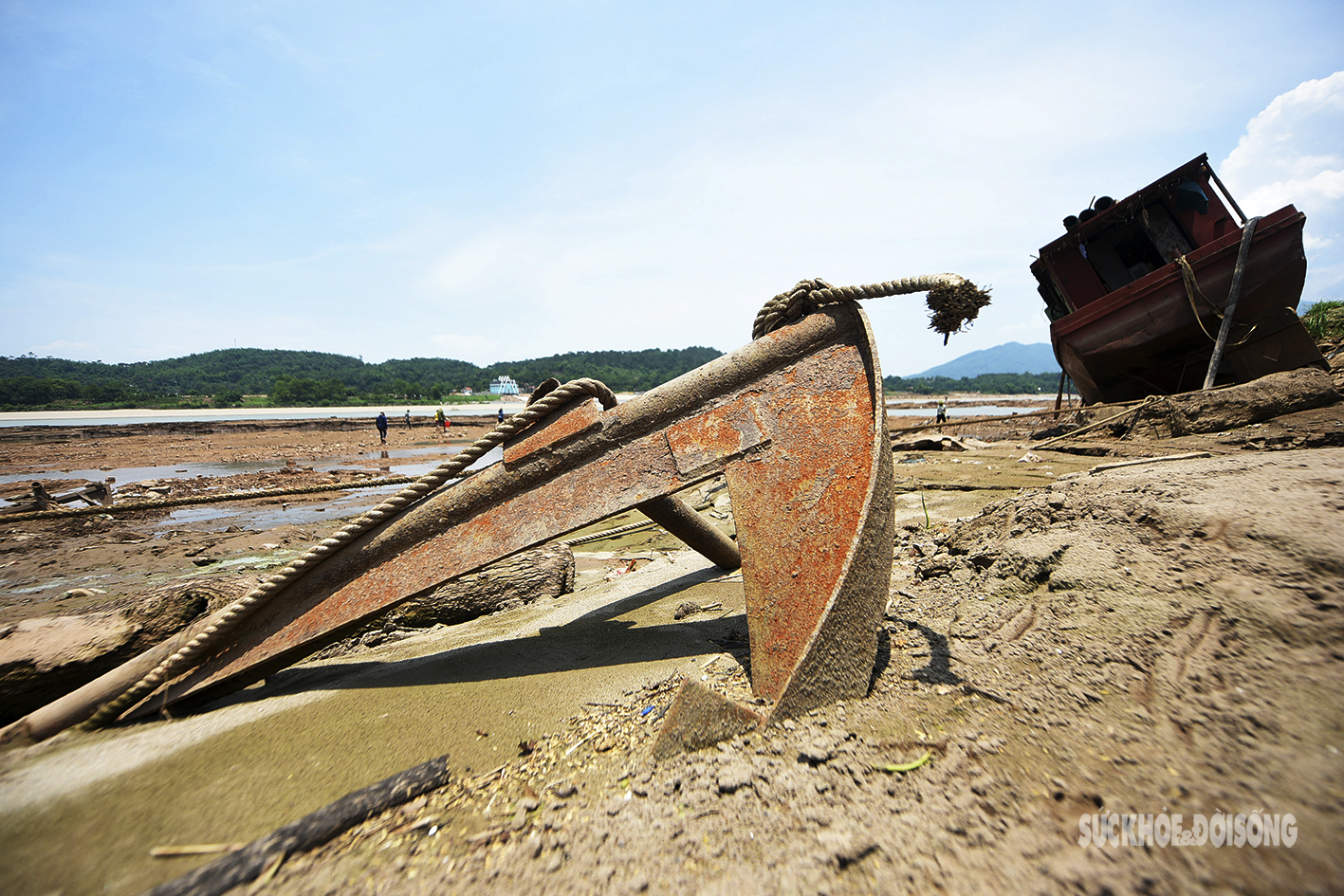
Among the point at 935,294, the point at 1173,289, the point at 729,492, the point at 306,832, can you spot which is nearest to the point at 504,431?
the point at 729,492

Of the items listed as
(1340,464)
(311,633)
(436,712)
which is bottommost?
(1340,464)

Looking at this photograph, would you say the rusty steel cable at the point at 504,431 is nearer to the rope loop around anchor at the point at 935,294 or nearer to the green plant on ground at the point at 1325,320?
the rope loop around anchor at the point at 935,294

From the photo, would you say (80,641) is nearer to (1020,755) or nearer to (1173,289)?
(1020,755)

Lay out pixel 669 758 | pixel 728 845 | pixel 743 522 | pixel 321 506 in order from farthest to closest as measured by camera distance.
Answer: pixel 321 506
pixel 743 522
pixel 669 758
pixel 728 845

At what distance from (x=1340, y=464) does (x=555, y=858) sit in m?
2.88

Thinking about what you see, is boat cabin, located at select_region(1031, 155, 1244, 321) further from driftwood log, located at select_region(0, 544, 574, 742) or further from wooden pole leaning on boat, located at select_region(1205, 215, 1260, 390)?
driftwood log, located at select_region(0, 544, 574, 742)

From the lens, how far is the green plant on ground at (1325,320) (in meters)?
10.6

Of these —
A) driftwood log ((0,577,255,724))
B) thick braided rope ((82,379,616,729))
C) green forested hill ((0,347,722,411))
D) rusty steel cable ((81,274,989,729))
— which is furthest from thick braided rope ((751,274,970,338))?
green forested hill ((0,347,722,411))

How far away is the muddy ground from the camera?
102 cm

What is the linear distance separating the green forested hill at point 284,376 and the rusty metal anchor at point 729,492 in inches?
2349

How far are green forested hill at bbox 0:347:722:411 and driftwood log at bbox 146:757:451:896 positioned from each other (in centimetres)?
6055

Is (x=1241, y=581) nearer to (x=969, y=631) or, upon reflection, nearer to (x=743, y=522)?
(x=969, y=631)

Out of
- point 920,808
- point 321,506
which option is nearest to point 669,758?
point 920,808

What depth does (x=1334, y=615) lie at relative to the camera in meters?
1.31
